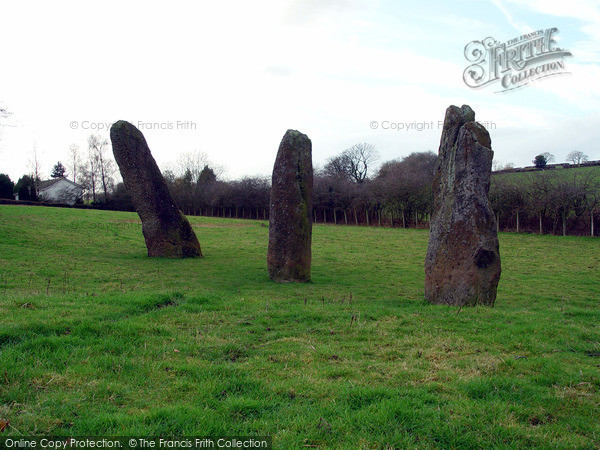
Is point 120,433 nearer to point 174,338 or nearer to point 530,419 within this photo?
point 174,338

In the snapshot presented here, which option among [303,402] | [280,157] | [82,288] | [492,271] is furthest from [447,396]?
[280,157]

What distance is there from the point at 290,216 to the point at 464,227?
5.61 meters

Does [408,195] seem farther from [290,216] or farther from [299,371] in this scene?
[299,371]

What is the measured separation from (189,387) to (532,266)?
1898 cm

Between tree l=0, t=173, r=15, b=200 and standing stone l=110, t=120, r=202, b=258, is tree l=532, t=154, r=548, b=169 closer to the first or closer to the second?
standing stone l=110, t=120, r=202, b=258

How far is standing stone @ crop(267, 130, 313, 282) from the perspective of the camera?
1349 cm

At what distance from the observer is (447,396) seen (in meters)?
4.38

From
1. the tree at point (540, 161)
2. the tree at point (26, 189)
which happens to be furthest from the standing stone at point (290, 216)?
the tree at point (26, 189)

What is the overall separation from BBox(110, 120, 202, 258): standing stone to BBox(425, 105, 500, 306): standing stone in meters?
11.8

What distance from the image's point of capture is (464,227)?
948 cm

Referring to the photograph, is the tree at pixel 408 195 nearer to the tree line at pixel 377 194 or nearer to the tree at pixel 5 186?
the tree line at pixel 377 194

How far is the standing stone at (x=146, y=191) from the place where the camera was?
18.2 m

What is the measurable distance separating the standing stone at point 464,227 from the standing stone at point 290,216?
4.55 meters

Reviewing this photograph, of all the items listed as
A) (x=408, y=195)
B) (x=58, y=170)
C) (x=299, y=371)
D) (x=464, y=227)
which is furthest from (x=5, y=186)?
(x=299, y=371)
